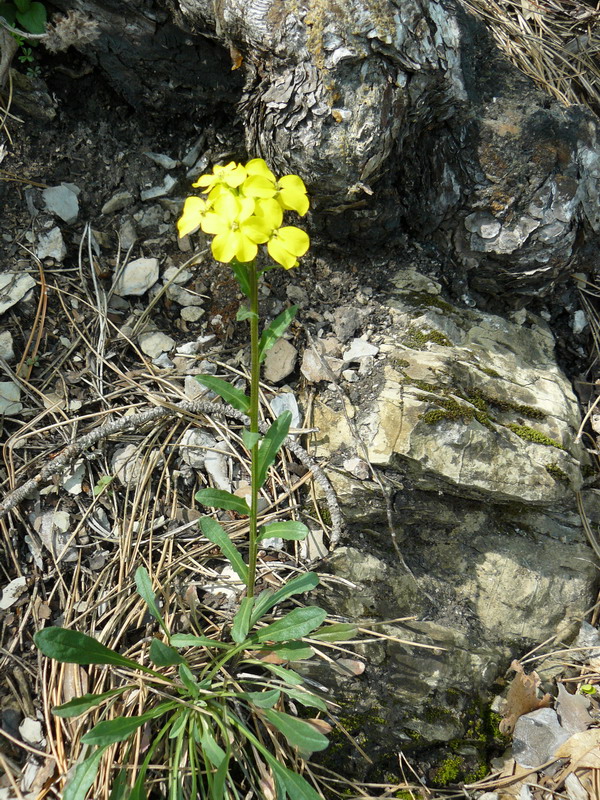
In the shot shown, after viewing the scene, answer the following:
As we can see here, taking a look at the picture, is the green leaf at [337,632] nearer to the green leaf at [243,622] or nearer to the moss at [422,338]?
the green leaf at [243,622]

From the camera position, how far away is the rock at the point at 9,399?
6.79 feet

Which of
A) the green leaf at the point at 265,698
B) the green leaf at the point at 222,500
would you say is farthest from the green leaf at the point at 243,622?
the green leaf at the point at 222,500

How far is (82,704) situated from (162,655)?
0.25m

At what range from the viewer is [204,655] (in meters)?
1.86

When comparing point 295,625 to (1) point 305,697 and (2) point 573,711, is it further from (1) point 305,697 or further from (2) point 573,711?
(2) point 573,711

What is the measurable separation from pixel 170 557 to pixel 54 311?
38.1 inches

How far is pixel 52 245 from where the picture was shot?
225cm

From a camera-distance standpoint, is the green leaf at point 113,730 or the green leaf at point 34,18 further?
the green leaf at point 34,18

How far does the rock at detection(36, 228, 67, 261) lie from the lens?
2250 mm

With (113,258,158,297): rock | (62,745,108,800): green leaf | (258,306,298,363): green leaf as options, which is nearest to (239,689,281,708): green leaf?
(62,745,108,800): green leaf

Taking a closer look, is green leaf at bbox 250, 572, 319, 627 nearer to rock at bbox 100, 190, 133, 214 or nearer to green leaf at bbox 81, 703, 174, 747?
green leaf at bbox 81, 703, 174, 747

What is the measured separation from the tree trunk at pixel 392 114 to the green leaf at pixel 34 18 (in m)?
0.09

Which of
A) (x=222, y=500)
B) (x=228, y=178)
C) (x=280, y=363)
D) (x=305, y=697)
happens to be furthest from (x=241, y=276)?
(x=305, y=697)

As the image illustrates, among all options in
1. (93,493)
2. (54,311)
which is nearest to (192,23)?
(54,311)
